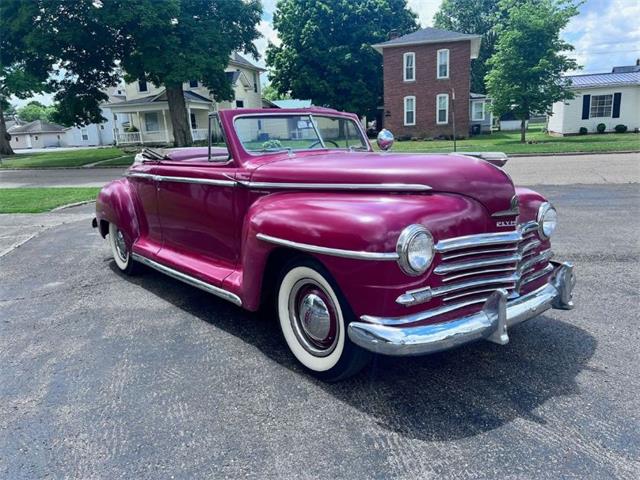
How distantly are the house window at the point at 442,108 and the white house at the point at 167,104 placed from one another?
538 inches

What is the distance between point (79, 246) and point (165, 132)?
29.7 m

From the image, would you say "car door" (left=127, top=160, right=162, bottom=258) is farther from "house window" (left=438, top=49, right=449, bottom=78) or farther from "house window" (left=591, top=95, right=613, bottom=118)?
"house window" (left=591, top=95, right=613, bottom=118)

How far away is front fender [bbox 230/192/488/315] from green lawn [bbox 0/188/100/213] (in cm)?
929

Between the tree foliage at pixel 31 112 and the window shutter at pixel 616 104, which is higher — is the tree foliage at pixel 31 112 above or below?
above

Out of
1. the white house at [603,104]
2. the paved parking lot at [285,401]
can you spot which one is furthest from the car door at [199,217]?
the white house at [603,104]

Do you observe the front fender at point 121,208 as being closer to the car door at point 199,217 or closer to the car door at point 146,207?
the car door at point 146,207

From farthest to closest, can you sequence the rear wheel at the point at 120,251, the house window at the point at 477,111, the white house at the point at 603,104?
the house window at the point at 477,111, the white house at the point at 603,104, the rear wheel at the point at 120,251

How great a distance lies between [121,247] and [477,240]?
14.3ft

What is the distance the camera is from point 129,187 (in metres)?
5.51

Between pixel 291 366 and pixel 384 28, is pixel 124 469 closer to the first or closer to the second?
pixel 291 366

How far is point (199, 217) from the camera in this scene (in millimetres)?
4211

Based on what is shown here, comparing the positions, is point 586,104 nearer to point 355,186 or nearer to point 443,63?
point 443,63

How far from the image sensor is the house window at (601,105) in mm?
29062

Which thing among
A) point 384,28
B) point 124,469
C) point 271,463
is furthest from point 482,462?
point 384,28
